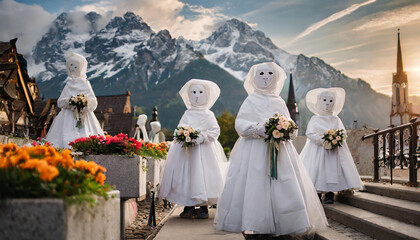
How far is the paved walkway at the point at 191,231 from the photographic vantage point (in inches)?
221

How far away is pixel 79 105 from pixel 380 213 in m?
6.55

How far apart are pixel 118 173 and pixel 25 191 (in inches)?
113

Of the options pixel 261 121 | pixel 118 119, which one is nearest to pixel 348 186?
pixel 261 121

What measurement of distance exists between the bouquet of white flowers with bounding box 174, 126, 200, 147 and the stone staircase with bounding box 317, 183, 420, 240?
285 cm

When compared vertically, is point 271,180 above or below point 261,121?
below

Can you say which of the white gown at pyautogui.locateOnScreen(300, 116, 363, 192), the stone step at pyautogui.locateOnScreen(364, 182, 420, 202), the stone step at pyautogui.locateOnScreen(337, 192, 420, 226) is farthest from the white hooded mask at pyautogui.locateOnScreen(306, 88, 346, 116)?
the stone step at pyautogui.locateOnScreen(337, 192, 420, 226)

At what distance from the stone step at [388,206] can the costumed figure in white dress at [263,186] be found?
1211mm

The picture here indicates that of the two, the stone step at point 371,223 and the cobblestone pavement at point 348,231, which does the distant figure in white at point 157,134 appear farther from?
the cobblestone pavement at point 348,231

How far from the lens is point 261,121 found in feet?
20.9

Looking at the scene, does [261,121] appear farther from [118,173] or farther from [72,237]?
[72,237]

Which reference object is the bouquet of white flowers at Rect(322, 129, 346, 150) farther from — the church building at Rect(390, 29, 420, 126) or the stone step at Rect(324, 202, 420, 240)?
the church building at Rect(390, 29, 420, 126)

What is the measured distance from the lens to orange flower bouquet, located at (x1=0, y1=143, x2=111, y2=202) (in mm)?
2822

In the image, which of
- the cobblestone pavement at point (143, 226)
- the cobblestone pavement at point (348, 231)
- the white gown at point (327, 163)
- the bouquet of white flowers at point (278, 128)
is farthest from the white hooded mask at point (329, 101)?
the cobblestone pavement at point (143, 226)

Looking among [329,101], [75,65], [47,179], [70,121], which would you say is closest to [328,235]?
[329,101]
